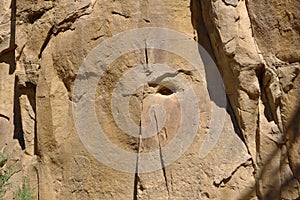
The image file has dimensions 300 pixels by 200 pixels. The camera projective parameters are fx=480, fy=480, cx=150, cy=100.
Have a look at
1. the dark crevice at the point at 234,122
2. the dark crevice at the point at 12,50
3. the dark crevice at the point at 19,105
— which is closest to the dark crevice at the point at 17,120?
the dark crevice at the point at 19,105

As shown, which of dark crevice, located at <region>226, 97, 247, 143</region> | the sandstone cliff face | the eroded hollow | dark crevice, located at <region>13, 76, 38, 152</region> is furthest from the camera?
dark crevice, located at <region>13, 76, 38, 152</region>

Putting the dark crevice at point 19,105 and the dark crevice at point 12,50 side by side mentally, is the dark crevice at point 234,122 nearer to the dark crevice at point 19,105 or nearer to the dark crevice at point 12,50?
the dark crevice at point 19,105

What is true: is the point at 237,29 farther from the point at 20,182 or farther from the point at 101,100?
the point at 20,182

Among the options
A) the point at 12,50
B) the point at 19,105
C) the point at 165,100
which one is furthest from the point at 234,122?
the point at 12,50

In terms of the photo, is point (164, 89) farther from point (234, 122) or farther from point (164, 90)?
point (234, 122)

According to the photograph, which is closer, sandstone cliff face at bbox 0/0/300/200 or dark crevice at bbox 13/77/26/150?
sandstone cliff face at bbox 0/0/300/200

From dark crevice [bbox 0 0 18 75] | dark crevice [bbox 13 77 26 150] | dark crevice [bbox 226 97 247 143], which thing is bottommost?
dark crevice [bbox 226 97 247 143]

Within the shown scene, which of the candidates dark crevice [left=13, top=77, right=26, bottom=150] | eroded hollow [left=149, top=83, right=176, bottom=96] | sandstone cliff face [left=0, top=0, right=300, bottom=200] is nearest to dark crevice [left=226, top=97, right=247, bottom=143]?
sandstone cliff face [left=0, top=0, right=300, bottom=200]

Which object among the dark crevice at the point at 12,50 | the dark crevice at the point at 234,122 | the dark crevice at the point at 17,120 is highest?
the dark crevice at the point at 12,50

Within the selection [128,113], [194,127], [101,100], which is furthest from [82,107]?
[194,127]

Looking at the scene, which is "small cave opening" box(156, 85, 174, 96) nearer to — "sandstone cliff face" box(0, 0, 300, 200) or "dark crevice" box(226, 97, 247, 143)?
"sandstone cliff face" box(0, 0, 300, 200)
